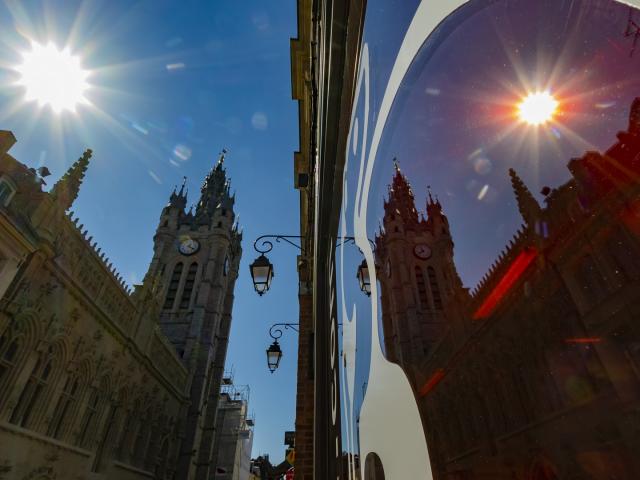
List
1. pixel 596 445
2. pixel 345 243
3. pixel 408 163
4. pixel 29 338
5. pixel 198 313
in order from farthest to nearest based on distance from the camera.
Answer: pixel 198 313
pixel 29 338
pixel 345 243
pixel 408 163
pixel 596 445

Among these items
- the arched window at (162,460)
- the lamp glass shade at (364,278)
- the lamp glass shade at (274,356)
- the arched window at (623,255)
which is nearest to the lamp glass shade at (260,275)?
the lamp glass shade at (274,356)

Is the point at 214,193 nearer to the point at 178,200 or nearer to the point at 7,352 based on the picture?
the point at 178,200

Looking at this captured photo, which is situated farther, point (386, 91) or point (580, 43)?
point (386, 91)

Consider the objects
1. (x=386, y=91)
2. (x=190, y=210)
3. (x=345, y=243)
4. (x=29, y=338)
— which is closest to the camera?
(x=386, y=91)

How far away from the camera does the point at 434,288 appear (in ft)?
2.32

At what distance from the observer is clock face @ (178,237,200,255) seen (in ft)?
114

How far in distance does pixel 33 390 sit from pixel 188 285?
21294 mm

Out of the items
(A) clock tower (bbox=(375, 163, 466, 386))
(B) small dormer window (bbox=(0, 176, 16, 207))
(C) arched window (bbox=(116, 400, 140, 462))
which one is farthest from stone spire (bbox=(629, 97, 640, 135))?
(C) arched window (bbox=(116, 400, 140, 462))

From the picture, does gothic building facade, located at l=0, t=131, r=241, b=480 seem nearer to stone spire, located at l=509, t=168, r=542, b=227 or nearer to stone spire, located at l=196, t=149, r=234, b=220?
stone spire, located at l=509, t=168, r=542, b=227

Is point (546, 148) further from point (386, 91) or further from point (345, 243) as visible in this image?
point (345, 243)

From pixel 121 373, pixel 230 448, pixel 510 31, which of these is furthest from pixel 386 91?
pixel 230 448

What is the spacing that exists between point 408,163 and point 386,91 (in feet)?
1.13

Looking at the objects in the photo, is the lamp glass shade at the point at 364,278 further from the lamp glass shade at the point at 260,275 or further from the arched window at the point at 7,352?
the arched window at the point at 7,352

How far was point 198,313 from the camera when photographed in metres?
31.2
